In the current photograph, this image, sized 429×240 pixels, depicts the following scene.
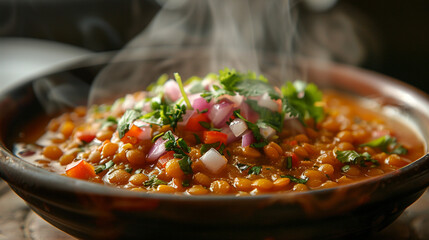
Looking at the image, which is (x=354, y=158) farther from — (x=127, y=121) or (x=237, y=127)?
(x=127, y=121)

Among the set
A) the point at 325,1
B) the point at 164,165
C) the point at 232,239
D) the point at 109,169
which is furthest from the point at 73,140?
the point at 325,1

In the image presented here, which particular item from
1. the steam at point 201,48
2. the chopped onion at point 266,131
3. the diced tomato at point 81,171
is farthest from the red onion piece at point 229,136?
the steam at point 201,48

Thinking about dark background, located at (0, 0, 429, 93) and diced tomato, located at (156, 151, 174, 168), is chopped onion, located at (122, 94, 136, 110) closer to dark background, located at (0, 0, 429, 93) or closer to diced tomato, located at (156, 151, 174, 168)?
diced tomato, located at (156, 151, 174, 168)

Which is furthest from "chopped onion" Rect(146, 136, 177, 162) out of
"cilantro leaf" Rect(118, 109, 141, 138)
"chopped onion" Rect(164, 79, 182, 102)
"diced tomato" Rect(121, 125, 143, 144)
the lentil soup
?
"chopped onion" Rect(164, 79, 182, 102)

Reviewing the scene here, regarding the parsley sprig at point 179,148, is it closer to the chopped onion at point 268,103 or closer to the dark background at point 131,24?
the chopped onion at point 268,103

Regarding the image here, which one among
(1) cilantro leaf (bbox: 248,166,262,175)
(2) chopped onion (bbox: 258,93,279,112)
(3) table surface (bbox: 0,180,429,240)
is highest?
(2) chopped onion (bbox: 258,93,279,112)

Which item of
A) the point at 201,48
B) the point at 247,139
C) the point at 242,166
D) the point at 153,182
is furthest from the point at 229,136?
the point at 201,48

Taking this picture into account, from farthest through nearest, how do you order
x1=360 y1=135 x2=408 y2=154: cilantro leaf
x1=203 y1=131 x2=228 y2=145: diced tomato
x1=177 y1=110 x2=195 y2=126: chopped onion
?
x1=360 y1=135 x2=408 y2=154: cilantro leaf, x1=177 y1=110 x2=195 y2=126: chopped onion, x1=203 y1=131 x2=228 y2=145: diced tomato
